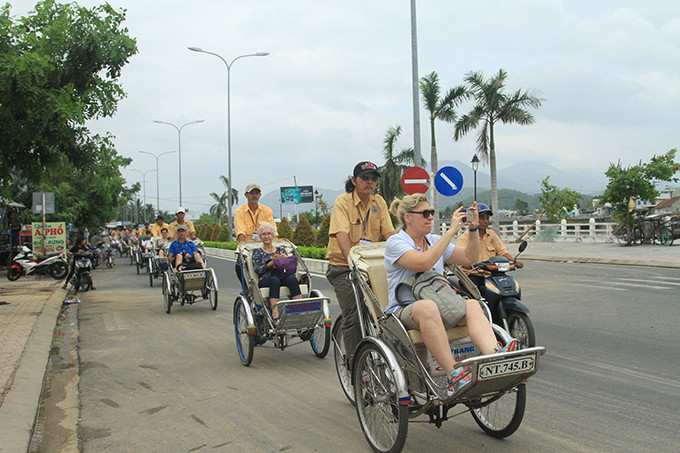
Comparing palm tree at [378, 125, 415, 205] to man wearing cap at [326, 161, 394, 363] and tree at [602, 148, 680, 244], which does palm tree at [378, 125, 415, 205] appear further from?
man wearing cap at [326, 161, 394, 363]

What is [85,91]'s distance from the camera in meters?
11.5

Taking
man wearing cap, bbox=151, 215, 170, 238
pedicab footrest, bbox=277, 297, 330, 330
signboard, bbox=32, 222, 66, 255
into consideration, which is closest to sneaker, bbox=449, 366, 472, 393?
pedicab footrest, bbox=277, 297, 330, 330

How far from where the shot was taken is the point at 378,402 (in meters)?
4.01

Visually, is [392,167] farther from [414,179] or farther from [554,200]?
[414,179]

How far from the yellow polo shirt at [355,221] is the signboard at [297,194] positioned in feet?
231

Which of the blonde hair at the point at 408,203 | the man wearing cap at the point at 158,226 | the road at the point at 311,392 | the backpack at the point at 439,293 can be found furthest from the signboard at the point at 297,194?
the backpack at the point at 439,293

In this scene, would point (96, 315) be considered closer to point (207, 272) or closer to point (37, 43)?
point (207, 272)

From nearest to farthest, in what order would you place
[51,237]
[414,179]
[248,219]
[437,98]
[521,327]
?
[521,327], [248,219], [414,179], [51,237], [437,98]

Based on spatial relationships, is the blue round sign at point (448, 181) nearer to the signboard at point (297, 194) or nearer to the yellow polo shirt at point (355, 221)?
the yellow polo shirt at point (355, 221)

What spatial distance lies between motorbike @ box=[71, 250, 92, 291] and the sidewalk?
Answer: 54 cm

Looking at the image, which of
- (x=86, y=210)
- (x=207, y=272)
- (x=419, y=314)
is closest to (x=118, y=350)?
(x=207, y=272)

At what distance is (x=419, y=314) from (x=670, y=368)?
3.57 m

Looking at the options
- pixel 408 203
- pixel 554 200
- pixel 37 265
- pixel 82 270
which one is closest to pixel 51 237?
pixel 37 265

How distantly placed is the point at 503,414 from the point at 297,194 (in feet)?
239
